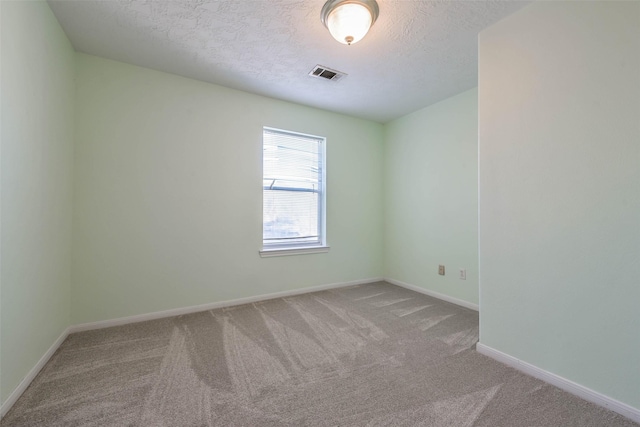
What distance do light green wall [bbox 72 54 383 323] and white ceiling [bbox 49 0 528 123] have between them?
28 cm

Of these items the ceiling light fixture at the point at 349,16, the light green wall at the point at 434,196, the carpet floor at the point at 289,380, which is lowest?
the carpet floor at the point at 289,380


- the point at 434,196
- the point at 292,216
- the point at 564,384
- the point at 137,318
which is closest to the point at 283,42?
the point at 292,216

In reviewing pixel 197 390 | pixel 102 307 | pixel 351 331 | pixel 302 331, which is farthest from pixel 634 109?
pixel 102 307

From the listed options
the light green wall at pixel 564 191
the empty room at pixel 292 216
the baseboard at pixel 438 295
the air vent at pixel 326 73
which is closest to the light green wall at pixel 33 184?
the empty room at pixel 292 216

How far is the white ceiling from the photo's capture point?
1.75 meters

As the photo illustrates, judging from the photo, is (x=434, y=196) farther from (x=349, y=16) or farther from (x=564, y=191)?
(x=349, y=16)

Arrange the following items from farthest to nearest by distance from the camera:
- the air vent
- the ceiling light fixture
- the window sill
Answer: the window sill, the air vent, the ceiling light fixture

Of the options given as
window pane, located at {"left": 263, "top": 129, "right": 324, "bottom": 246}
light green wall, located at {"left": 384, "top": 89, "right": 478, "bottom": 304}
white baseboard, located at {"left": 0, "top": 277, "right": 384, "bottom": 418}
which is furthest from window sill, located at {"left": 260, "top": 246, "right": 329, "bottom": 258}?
light green wall, located at {"left": 384, "top": 89, "right": 478, "bottom": 304}

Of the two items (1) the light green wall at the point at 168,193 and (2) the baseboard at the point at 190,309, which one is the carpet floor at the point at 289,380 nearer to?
(2) the baseboard at the point at 190,309

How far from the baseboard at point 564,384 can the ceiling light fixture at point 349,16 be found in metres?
2.48

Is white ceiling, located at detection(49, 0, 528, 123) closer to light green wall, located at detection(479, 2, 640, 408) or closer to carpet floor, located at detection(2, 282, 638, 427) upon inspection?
light green wall, located at detection(479, 2, 640, 408)

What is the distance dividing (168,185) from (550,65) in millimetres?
3221

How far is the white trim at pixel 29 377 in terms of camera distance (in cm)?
133

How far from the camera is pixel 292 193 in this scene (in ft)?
11.0
